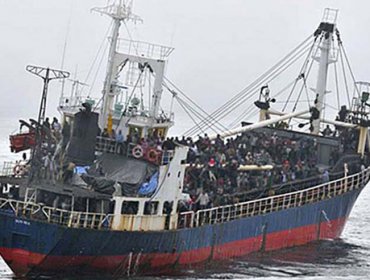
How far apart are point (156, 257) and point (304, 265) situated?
8758mm

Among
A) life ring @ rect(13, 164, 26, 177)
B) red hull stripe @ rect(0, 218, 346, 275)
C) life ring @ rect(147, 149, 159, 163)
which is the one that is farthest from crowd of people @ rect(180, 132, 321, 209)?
life ring @ rect(13, 164, 26, 177)

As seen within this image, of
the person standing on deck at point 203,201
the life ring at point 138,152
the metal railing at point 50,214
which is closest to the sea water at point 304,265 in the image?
the metal railing at point 50,214

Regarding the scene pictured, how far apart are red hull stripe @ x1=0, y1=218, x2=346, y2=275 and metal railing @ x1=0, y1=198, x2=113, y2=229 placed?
3.97 feet

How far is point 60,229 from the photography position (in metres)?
39.2

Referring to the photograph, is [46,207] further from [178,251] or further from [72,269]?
[178,251]

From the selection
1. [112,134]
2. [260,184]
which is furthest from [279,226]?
[112,134]

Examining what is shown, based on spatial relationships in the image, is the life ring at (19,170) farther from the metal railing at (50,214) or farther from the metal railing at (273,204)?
the metal railing at (273,204)

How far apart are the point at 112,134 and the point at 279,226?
10490mm

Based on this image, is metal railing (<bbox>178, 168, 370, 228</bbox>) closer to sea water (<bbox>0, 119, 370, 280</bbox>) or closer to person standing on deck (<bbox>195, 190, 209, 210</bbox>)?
person standing on deck (<bbox>195, 190, 209, 210</bbox>)

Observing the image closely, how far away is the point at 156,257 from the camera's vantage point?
4250cm

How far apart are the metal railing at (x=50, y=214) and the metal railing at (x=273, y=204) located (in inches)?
198

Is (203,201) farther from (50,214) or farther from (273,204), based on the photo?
(50,214)

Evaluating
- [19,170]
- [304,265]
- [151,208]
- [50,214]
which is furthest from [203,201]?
[50,214]

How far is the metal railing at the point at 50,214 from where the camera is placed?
3947cm
